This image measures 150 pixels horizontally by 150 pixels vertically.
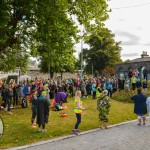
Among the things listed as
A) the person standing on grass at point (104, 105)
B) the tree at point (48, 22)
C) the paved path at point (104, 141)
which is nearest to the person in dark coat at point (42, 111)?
the paved path at point (104, 141)

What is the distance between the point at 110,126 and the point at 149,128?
186 centimetres

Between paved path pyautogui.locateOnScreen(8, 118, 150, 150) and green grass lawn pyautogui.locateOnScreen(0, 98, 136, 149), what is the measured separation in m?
0.82

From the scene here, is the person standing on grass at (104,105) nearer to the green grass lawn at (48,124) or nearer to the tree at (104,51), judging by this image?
the green grass lawn at (48,124)

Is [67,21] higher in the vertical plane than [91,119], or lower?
higher

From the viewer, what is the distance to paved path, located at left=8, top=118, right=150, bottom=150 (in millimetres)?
9280

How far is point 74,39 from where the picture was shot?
2095 cm

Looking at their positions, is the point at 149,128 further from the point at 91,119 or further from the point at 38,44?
the point at 38,44

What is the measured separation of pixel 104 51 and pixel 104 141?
54863 millimetres

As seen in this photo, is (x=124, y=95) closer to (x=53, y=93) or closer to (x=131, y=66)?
(x=53, y=93)

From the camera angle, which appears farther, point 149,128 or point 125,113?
point 125,113

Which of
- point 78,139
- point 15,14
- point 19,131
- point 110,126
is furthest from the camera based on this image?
point 15,14

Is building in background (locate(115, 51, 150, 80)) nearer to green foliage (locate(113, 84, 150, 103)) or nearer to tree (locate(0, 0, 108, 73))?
green foliage (locate(113, 84, 150, 103))

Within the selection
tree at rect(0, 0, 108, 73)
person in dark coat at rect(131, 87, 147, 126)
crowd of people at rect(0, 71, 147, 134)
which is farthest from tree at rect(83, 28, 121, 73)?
person in dark coat at rect(131, 87, 147, 126)

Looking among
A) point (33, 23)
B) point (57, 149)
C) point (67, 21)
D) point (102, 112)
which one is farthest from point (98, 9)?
point (57, 149)
